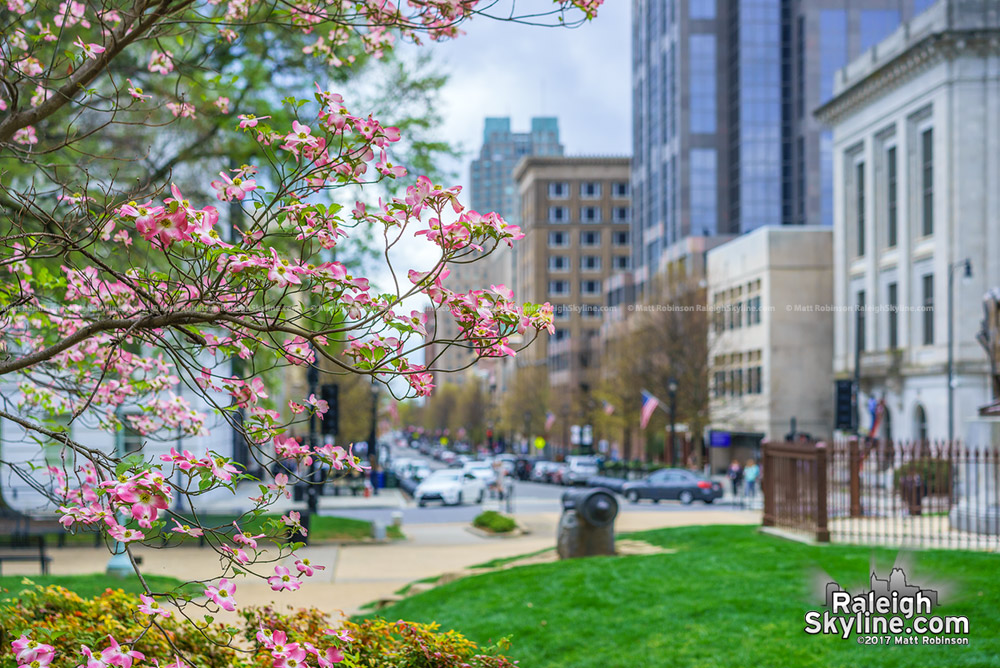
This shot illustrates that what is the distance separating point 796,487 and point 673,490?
28534 millimetres

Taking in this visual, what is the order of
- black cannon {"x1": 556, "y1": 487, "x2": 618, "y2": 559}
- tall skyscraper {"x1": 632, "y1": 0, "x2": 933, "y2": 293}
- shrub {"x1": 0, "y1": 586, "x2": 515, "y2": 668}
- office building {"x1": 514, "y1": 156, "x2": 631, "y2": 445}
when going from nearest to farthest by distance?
shrub {"x1": 0, "y1": 586, "x2": 515, "y2": 668}
black cannon {"x1": 556, "y1": 487, "x2": 618, "y2": 559}
tall skyscraper {"x1": 632, "y1": 0, "x2": 933, "y2": 293}
office building {"x1": 514, "y1": 156, "x2": 631, "y2": 445}

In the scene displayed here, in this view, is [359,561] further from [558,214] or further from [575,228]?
[558,214]

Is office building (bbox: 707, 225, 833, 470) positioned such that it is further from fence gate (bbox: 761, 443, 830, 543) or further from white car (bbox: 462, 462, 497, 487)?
fence gate (bbox: 761, 443, 830, 543)

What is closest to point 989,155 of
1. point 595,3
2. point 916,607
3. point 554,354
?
point 916,607

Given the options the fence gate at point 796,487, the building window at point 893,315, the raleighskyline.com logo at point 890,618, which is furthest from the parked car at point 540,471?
the raleighskyline.com logo at point 890,618

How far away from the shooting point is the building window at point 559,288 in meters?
133

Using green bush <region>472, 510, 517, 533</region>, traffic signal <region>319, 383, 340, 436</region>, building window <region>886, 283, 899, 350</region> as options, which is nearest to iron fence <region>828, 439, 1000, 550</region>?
traffic signal <region>319, 383, 340, 436</region>

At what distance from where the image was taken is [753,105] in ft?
297

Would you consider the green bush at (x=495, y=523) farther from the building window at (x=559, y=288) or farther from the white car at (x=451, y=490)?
the building window at (x=559, y=288)

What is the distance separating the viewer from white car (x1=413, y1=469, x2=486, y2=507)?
45250mm

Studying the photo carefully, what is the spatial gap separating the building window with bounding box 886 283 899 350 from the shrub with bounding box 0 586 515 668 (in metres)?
50.6

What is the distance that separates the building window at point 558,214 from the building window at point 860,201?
7890 centimetres

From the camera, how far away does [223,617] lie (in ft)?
44.5

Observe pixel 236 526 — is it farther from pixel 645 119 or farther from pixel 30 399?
pixel 645 119
